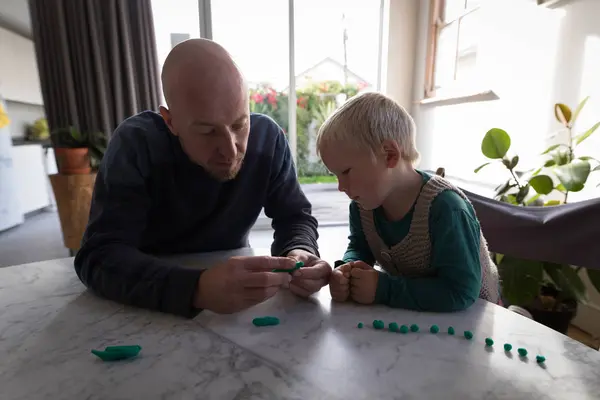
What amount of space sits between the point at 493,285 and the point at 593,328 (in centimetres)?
121

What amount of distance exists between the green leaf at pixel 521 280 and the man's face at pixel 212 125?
1.10m

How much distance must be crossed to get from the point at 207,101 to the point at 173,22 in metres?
2.67

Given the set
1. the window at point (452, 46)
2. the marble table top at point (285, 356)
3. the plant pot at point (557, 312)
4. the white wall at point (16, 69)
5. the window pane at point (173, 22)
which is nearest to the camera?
the marble table top at point (285, 356)

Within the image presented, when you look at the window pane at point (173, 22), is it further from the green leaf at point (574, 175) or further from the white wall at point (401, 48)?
the green leaf at point (574, 175)

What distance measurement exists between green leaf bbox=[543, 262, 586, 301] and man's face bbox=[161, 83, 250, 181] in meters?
1.25

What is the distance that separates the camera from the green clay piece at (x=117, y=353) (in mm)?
478

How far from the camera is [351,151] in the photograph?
0.77 metres

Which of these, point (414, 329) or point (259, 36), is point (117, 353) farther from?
point (259, 36)

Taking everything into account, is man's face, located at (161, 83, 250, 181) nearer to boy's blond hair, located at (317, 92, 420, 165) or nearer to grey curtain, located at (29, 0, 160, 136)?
boy's blond hair, located at (317, 92, 420, 165)

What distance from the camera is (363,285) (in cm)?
65

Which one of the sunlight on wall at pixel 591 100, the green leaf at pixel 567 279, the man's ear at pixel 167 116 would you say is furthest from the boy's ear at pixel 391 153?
the sunlight on wall at pixel 591 100

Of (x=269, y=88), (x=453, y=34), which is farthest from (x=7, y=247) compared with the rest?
(x=453, y=34)

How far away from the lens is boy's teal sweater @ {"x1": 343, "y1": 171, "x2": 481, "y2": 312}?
63cm

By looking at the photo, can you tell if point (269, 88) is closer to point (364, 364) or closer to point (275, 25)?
point (275, 25)
